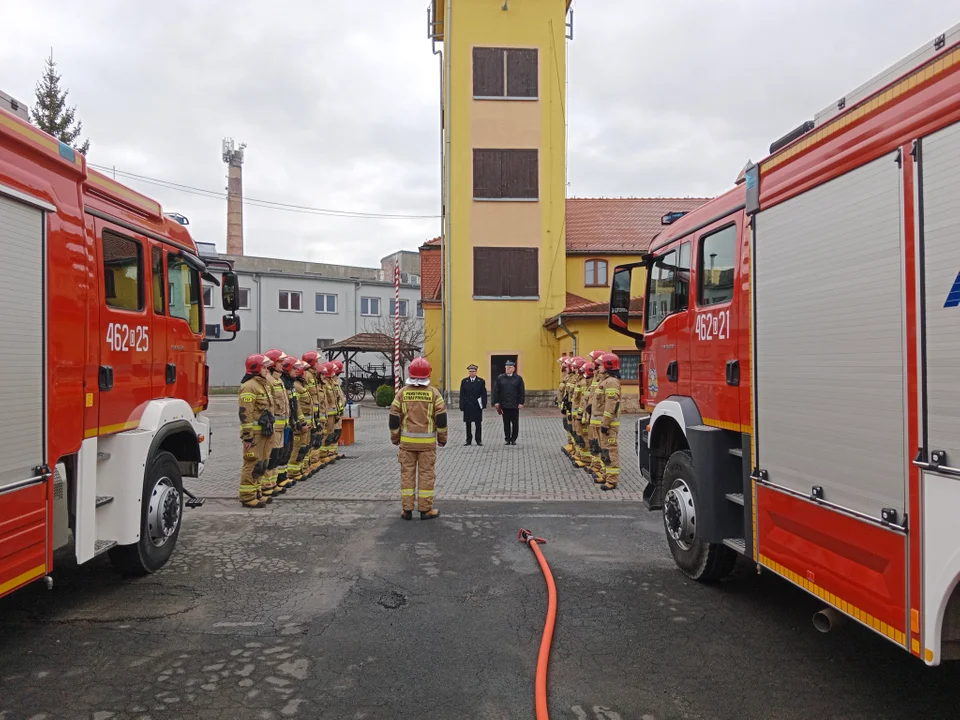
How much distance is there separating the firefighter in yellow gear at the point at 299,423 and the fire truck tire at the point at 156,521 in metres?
3.93

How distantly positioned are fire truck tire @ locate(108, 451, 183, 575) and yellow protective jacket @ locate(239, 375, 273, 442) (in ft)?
7.51

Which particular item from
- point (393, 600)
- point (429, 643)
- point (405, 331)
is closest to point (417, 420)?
point (393, 600)

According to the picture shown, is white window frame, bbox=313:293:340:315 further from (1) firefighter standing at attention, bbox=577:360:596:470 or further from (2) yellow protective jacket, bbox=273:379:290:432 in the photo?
(2) yellow protective jacket, bbox=273:379:290:432

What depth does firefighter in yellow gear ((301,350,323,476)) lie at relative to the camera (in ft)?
34.8

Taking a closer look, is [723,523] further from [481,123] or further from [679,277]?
[481,123]

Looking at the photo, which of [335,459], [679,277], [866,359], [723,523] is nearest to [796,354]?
[866,359]

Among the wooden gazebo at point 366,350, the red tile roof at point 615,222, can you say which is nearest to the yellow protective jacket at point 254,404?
the wooden gazebo at point 366,350

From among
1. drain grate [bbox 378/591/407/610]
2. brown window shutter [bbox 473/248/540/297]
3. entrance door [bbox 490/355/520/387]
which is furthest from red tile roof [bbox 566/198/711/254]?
drain grate [bbox 378/591/407/610]

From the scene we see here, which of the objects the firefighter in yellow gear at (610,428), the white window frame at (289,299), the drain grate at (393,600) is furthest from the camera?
the white window frame at (289,299)

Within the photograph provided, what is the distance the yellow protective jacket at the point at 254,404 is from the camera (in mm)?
8203

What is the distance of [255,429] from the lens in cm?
838

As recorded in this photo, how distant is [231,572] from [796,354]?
450cm

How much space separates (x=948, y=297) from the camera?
8.50 feet

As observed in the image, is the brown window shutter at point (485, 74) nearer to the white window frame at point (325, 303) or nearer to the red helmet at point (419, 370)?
the red helmet at point (419, 370)
